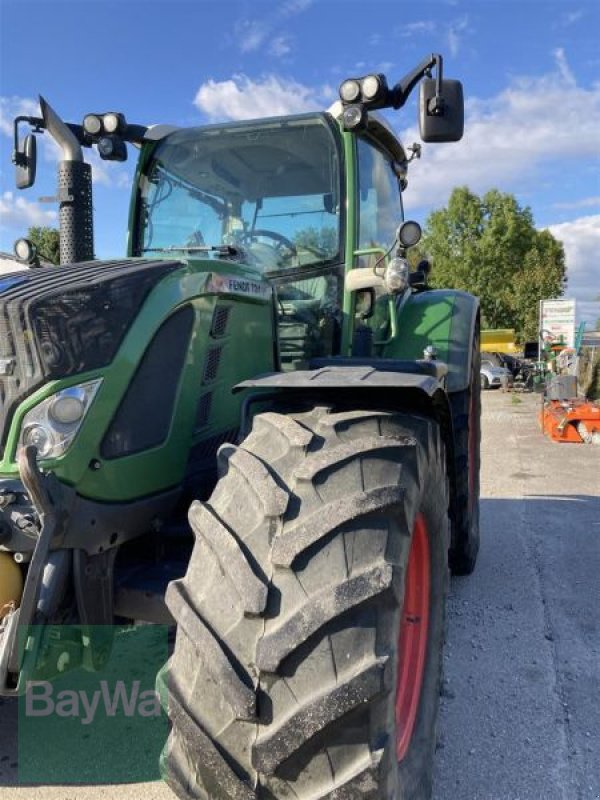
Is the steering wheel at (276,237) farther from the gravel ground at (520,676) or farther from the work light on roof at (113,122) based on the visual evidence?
the gravel ground at (520,676)

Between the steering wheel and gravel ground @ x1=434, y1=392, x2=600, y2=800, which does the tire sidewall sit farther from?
the steering wheel

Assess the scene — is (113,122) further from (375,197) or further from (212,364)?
(212,364)

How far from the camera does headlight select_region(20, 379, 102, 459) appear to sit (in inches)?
77.6

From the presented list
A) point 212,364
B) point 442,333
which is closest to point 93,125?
point 212,364

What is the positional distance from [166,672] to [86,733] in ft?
3.95

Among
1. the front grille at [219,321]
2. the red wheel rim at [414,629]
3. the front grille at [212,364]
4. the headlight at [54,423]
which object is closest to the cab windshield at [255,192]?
the front grille at [219,321]

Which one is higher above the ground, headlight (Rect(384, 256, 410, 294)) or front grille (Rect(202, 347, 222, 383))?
headlight (Rect(384, 256, 410, 294))

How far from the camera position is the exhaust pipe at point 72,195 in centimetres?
304

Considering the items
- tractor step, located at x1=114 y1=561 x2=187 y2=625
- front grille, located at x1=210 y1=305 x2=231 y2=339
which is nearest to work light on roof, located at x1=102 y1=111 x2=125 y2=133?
→ front grille, located at x1=210 y1=305 x2=231 y2=339

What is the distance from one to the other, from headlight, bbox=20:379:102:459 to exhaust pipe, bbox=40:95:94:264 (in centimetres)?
143

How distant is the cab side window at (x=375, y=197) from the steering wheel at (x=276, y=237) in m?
0.34

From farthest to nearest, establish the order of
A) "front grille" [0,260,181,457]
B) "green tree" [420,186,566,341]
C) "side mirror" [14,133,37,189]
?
"green tree" [420,186,566,341]
"side mirror" [14,133,37,189]
"front grille" [0,260,181,457]

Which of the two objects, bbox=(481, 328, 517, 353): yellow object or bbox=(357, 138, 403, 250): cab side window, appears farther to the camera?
bbox=(481, 328, 517, 353): yellow object

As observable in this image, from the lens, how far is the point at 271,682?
1.52 meters
